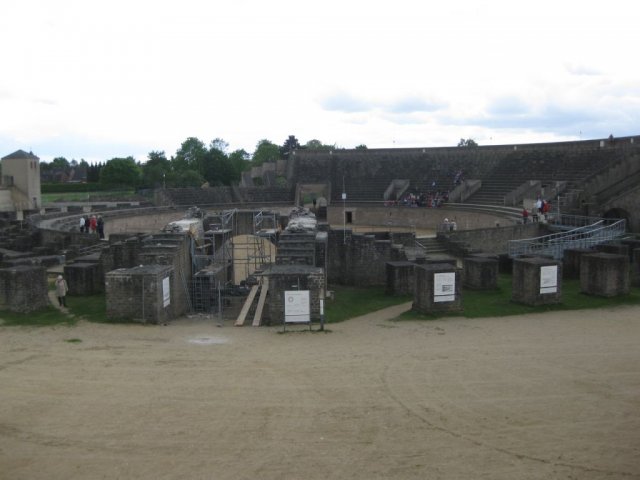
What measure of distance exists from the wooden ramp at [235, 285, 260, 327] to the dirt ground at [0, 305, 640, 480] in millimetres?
974

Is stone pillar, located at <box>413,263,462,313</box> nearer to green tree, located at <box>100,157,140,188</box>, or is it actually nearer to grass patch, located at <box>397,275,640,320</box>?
grass patch, located at <box>397,275,640,320</box>

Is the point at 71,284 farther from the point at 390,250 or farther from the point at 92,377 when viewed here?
the point at 390,250

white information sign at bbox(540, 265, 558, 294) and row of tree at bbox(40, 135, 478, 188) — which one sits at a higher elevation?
row of tree at bbox(40, 135, 478, 188)

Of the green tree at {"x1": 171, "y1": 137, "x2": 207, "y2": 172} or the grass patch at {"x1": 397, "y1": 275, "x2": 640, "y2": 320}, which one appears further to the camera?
the green tree at {"x1": 171, "y1": 137, "x2": 207, "y2": 172}

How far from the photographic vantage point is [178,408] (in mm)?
9883

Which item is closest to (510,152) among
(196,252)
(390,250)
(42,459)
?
(390,250)

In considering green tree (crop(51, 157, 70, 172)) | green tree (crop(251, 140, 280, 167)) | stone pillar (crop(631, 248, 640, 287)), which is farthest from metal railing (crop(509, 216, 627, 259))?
green tree (crop(51, 157, 70, 172))

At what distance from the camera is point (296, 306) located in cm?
1556

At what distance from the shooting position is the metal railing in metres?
24.6

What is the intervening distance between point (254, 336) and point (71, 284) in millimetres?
8052

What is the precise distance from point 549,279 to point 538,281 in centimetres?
36

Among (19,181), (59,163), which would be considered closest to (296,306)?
(19,181)

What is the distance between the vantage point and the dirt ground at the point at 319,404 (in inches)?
316

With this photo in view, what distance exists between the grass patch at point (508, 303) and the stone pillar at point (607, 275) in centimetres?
21
